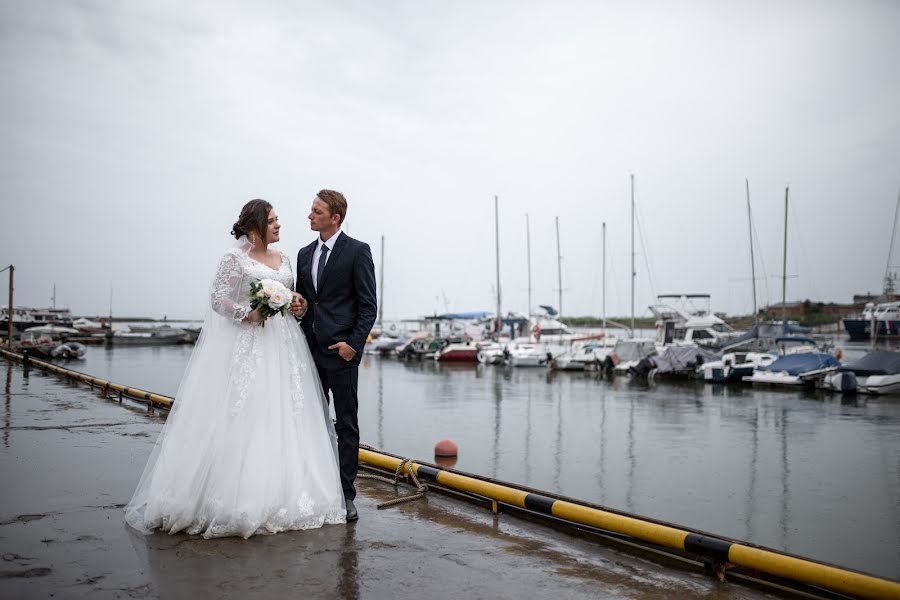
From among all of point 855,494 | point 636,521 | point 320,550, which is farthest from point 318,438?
point 855,494

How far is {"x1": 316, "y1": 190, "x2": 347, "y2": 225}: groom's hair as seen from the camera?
14.8ft

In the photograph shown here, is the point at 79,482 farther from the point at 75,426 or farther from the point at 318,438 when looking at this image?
the point at 75,426

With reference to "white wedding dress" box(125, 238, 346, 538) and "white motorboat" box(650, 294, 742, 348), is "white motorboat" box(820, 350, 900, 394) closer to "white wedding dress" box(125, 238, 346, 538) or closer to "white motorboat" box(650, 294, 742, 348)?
"white motorboat" box(650, 294, 742, 348)

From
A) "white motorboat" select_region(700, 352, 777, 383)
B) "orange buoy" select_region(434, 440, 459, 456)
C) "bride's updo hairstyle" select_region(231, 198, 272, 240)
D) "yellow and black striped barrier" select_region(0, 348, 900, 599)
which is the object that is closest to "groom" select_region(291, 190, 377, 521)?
"bride's updo hairstyle" select_region(231, 198, 272, 240)

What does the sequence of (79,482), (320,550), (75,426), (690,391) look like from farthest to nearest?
(690,391)
(75,426)
(79,482)
(320,550)

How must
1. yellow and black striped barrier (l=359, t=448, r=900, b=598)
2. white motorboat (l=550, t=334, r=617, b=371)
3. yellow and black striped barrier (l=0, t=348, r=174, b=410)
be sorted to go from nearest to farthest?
yellow and black striped barrier (l=359, t=448, r=900, b=598) < yellow and black striped barrier (l=0, t=348, r=174, b=410) < white motorboat (l=550, t=334, r=617, b=371)

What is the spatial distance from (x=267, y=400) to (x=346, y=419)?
1.91ft

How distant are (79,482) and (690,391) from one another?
3027 cm

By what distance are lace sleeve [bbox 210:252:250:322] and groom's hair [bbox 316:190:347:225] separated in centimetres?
71

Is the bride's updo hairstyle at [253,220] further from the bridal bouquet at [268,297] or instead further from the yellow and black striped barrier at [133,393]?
the yellow and black striped barrier at [133,393]

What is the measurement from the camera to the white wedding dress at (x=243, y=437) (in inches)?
155

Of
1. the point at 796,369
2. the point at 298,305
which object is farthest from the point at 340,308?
the point at 796,369

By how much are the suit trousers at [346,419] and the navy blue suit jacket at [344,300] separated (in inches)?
3.6

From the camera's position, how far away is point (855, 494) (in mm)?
11266
